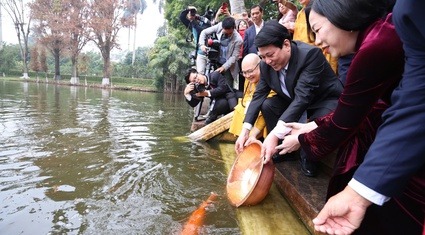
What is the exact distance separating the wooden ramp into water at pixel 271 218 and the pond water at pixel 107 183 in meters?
0.07

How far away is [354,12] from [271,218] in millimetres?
1501

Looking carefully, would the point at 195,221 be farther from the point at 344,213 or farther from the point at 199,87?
the point at 199,87

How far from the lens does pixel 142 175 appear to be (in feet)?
10.2

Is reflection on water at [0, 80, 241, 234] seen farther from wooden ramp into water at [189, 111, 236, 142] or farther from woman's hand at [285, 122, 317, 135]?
woman's hand at [285, 122, 317, 135]

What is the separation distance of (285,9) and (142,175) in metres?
3.10

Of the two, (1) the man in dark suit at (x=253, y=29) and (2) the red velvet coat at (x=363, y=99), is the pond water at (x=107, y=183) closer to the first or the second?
(2) the red velvet coat at (x=363, y=99)

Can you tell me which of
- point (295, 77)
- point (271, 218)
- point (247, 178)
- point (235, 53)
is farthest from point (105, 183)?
point (235, 53)

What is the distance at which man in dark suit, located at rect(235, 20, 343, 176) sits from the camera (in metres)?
2.39

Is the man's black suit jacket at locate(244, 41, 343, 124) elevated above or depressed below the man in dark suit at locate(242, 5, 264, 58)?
below

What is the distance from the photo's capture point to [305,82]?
246cm

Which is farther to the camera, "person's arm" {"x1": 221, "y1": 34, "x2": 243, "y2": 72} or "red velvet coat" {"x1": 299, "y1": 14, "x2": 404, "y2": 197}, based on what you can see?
"person's arm" {"x1": 221, "y1": 34, "x2": 243, "y2": 72}

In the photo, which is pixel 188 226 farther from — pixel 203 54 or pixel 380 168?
pixel 203 54

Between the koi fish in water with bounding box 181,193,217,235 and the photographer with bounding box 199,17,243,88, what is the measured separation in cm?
361

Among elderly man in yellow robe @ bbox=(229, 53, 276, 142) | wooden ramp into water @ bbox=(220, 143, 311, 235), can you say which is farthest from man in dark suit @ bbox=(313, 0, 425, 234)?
elderly man in yellow robe @ bbox=(229, 53, 276, 142)
